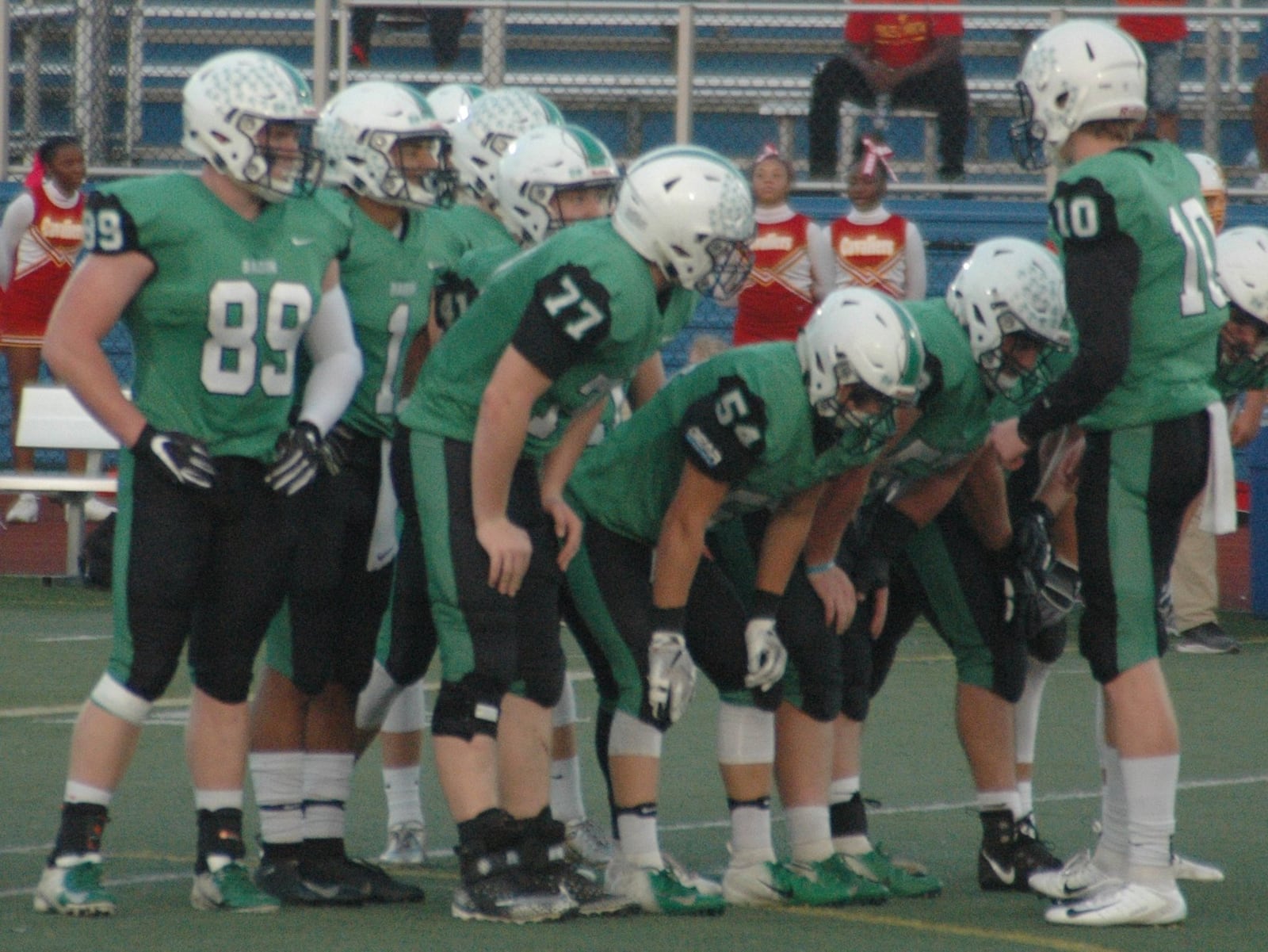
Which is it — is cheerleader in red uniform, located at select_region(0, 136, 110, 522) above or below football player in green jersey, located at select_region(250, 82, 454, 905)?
above

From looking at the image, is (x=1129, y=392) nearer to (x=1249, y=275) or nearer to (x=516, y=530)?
(x=1249, y=275)

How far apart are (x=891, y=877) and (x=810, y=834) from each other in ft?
0.78

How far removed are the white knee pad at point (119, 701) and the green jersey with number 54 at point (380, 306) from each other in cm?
86

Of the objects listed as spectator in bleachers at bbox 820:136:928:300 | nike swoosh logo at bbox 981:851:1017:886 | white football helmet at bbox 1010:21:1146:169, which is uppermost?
spectator in bleachers at bbox 820:136:928:300

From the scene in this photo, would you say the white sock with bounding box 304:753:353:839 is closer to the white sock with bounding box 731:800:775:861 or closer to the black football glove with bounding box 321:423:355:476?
the black football glove with bounding box 321:423:355:476

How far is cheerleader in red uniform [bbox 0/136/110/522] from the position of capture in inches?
466

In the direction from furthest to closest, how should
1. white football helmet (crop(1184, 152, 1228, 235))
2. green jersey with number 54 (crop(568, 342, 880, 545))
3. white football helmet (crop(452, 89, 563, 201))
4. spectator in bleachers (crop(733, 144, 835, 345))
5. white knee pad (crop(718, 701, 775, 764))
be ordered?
spectator in bleachers (crop(733, 144, 835, 345)) < white football helmet (crop(1184, 152, 1228, 235)) < white football helmet (crop(452, 89, 563, 201)) < white knee pad (crop(718, 701, 775, 764)) < green jersey with number 54 (crop(568, 342, 880, 545))

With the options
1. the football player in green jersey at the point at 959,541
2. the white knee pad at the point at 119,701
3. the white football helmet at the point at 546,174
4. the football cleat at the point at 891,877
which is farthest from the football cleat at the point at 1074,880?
the white knee pad at the point at 119,701

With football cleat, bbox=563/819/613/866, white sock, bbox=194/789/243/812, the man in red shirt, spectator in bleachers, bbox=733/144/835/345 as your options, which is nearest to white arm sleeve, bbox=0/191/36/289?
spectator in bleachers, bbox=733/144/835/345

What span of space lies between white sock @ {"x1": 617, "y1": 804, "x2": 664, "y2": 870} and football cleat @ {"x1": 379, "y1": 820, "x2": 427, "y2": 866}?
74 centimetres

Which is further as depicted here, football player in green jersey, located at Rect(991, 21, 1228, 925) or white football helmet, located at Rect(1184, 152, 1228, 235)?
white football helmet, located at Rect(1184, 152, 1228, 235)

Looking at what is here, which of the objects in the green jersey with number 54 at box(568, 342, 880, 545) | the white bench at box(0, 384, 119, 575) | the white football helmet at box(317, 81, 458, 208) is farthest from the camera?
the white bench at box(0, 384, 119, 575)

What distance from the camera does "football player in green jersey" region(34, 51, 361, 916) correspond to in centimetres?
452

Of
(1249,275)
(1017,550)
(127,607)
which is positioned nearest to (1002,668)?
(1017,550)
